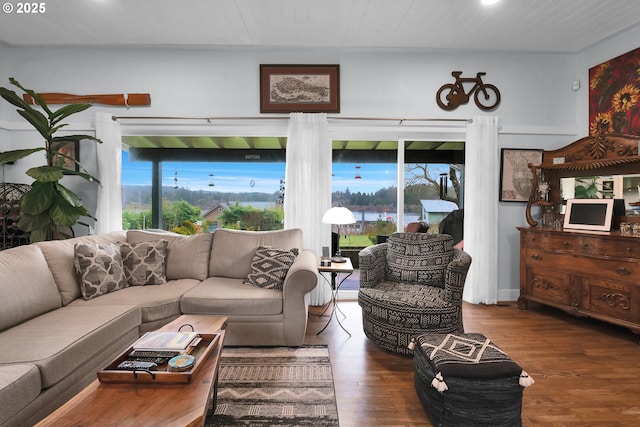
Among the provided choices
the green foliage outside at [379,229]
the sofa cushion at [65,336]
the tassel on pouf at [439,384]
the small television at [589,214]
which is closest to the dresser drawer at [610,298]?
the small television at [589,214]

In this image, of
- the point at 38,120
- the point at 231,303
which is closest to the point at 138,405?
the point at 231,303

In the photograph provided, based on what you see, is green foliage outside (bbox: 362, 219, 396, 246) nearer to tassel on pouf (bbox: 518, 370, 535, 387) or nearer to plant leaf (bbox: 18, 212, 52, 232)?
tassel on pouf (bbox: 518, 370, 535, 387)

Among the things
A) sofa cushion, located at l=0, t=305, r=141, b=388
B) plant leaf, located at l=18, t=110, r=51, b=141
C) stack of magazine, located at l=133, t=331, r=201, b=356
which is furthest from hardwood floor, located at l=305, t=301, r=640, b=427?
plant leaf, located at l=18, t=110, r=51, b=141

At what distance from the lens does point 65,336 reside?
1.98 metres

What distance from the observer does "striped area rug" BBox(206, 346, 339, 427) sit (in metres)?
1.95

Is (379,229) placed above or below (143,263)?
above

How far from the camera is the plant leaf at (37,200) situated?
10.5ft

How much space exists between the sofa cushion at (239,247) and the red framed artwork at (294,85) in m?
1.54

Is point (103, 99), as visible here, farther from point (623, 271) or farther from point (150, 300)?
point (623, 271)

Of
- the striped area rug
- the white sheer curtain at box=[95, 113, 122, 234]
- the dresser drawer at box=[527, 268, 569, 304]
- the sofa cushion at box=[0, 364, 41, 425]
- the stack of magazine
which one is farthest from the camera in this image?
the white sheer curtain at box=[95, 113, 122, 234]

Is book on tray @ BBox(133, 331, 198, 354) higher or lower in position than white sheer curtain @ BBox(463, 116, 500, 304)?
lower

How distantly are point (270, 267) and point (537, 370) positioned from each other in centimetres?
218

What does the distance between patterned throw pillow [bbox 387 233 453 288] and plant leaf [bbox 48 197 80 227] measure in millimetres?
3005

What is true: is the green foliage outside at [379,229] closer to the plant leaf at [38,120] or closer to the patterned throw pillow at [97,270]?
the patterned throw pillow at [97,270]
